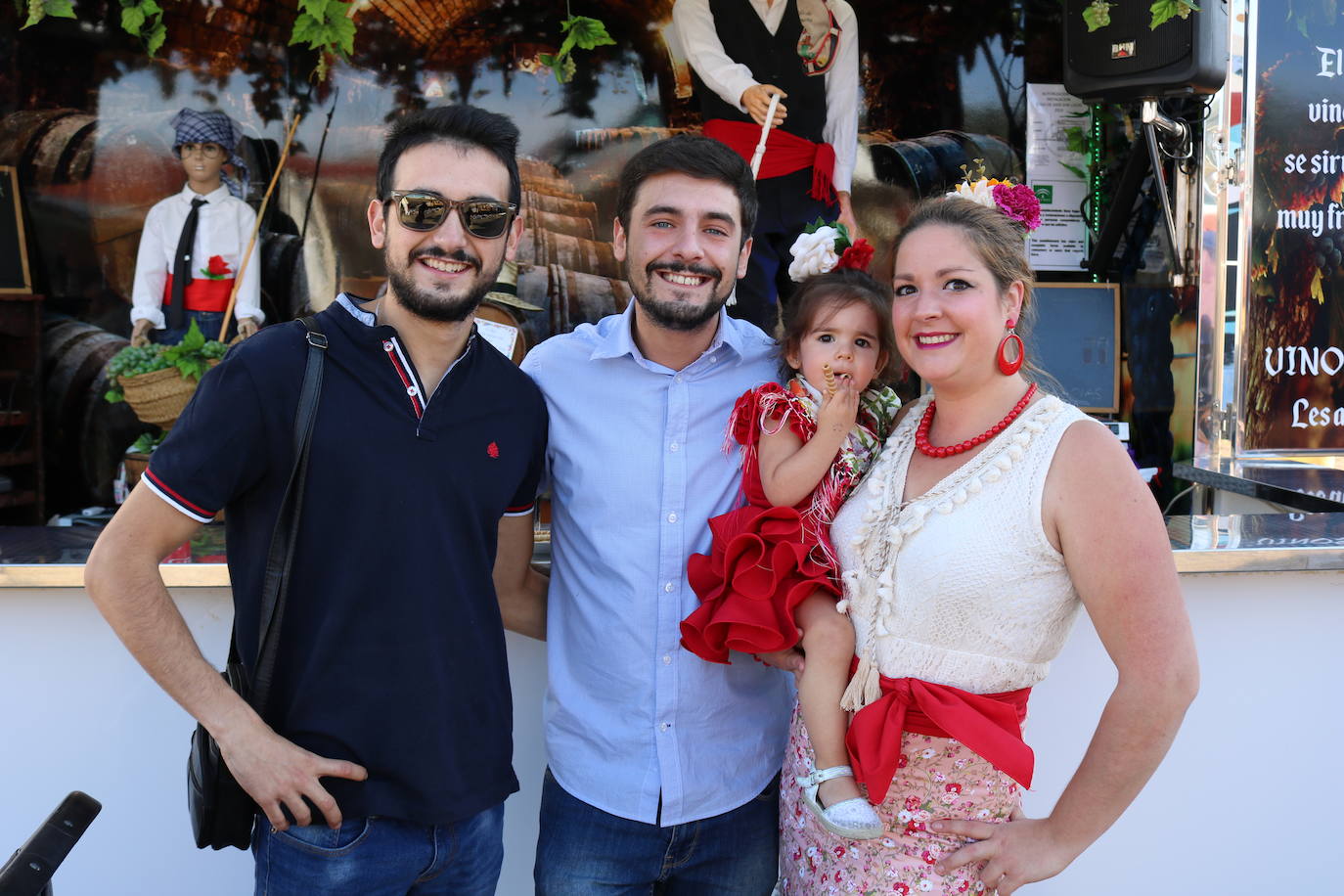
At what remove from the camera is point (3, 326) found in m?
5.04

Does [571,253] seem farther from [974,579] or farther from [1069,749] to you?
[974,579]

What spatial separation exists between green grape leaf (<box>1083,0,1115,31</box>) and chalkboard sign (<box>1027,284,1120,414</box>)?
4.54ft

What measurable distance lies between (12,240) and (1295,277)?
602 cm

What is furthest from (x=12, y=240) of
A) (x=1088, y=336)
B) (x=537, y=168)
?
(x=1088, y=336)

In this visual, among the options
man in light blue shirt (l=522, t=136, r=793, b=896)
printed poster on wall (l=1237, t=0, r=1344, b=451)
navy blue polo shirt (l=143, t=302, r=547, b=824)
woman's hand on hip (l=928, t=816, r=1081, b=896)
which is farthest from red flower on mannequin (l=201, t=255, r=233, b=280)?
printed poster on wall (l=1237, t=0, r=1344, b=451)

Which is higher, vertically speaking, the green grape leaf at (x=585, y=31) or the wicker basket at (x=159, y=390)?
the green grape leaf at (x=585, y=31)

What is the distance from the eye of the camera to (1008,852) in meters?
1.67

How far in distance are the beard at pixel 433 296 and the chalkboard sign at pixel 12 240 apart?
172 inches

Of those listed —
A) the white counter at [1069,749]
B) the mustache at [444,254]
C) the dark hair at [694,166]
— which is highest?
the dark hair at [694,166]

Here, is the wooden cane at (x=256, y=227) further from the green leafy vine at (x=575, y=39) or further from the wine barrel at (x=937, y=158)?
the wine barrel at (x=937, y=158)

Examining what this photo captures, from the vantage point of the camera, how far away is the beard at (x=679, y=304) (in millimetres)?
2010

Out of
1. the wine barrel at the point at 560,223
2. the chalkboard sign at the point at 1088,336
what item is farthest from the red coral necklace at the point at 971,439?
the wine barrel at the point at 560,223

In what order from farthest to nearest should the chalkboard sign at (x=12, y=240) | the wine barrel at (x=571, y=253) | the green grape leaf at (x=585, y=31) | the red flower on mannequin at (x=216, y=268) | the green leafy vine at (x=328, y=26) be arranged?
1. the wine barrel at (x=571, y=253)
2. the red flower on mannequin at (x=216, y=268)
3. the chalkboard sign at (x=12, y=240)
4. the green grape leaf at (x=585, y=31)
5. the green leafy vine at (x=328, y=26)

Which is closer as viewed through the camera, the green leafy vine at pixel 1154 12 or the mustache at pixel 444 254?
the mustache at pixel 444 254
